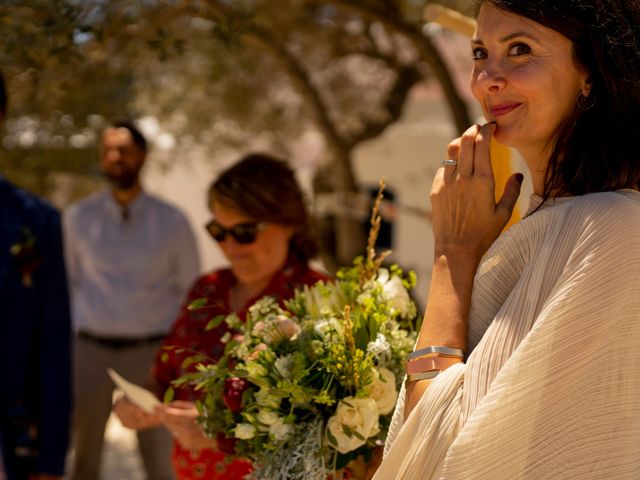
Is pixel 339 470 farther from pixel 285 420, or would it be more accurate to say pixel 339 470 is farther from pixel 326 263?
pixel 326 263

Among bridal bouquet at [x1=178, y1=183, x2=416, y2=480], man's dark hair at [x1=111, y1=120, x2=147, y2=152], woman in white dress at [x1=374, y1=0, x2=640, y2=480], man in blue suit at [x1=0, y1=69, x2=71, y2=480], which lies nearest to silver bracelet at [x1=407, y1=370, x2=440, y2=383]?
woman in white dress at [x1=374, y1=0, x2=640, y2=480]

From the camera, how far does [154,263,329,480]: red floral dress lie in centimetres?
332

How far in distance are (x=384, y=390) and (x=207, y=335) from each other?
1229 millimetres

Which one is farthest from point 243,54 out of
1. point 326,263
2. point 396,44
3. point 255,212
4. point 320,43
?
point 255,212

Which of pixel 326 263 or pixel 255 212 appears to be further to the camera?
pixel 326 263

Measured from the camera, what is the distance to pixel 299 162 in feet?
49.0

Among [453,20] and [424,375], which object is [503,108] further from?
[453,20]

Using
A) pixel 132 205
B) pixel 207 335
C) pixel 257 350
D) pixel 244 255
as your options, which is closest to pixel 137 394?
pixel 207 335

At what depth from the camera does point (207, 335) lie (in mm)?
3609

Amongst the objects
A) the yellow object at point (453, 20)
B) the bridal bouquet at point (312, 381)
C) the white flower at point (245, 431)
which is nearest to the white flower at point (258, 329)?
the bridal bouquet at point (312, 381)

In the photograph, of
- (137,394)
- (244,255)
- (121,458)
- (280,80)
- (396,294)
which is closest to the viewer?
(396,294)

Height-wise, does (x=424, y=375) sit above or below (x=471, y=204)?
below

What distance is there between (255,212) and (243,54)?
742 cm

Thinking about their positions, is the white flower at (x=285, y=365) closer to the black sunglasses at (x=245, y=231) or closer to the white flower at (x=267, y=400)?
the white flower at (x=267, y=400)
